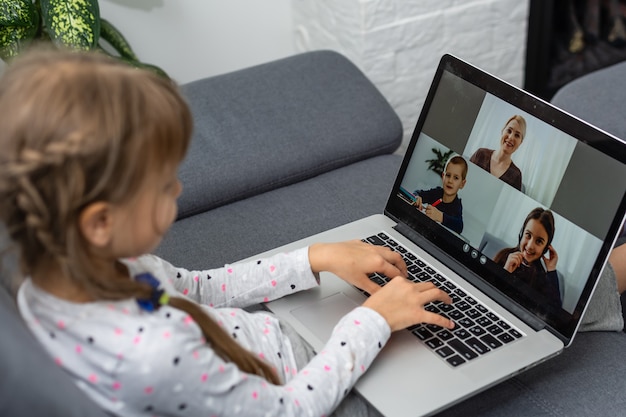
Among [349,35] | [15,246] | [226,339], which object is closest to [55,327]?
[15,246]

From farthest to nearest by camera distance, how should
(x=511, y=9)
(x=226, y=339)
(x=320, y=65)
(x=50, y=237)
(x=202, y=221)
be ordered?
(x=511, y=9) → (x=320, y=65) → (x=202, y=221) → (x=226, y=339) → (x=50, y=237)

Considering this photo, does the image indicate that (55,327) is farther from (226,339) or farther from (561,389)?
(561,389)

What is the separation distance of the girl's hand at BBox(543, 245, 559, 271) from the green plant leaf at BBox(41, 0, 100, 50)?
1045 millimetres

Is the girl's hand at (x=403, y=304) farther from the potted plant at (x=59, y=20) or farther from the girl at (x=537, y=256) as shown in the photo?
the potted plant at (x=59, y=20)

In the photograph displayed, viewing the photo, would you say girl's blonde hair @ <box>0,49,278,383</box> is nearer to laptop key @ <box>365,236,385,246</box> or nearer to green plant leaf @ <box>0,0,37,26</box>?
laptop key @ <box>365,236,385,246</box>

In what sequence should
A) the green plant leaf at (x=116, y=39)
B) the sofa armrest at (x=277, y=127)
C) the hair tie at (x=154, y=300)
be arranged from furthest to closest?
the green plant leaf at (x=116, y=39), the sofa armrest at (x=277, y=127), the hair tie at (x=154, y=300)

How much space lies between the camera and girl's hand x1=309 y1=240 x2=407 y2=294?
1.14 m

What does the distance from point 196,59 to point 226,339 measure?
5.03 ft

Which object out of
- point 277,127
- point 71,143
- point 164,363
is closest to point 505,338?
point 164,363

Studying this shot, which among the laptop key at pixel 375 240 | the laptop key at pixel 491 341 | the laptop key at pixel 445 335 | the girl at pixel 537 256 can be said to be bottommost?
the laptop key at pixel 375 240

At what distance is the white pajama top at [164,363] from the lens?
0.84m

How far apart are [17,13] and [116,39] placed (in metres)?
0.35

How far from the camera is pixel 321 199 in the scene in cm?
157

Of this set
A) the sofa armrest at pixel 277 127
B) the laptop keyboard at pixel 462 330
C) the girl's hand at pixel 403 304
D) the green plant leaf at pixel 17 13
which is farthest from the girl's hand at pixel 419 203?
the green plant leaf at pixel 17 13
